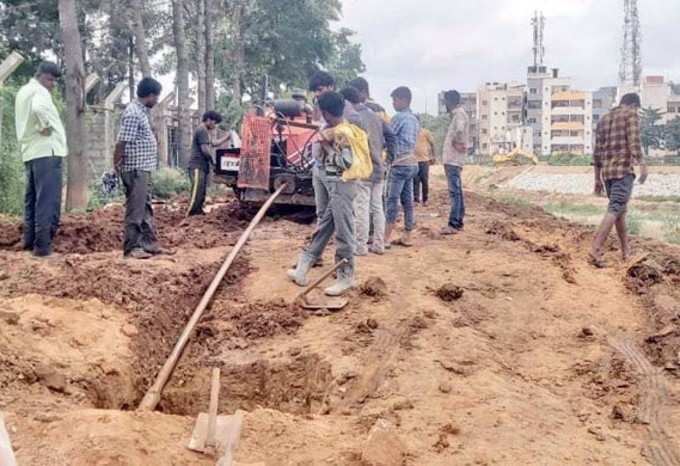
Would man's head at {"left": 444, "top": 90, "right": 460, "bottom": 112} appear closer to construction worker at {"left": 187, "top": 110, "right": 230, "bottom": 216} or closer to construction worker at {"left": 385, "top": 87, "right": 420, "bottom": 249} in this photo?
construction worker at {"left": 385, "top": 87, "right": 420, "bottom": 249}

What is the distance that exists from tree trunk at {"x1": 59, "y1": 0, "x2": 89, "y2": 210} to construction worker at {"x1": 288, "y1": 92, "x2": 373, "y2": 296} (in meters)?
5.50

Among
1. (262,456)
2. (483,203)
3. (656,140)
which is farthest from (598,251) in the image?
(656,140)

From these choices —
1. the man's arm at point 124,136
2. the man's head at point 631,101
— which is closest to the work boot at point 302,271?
the man's arm at point 124,136

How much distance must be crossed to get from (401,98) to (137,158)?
303 centimetres

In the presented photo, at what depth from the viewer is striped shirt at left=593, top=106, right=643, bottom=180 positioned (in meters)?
8.28

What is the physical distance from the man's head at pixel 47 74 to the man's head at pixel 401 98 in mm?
3558

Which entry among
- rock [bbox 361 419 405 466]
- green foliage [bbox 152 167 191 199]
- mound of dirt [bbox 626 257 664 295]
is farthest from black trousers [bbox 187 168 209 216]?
rock [bbox 361 419 405 466]

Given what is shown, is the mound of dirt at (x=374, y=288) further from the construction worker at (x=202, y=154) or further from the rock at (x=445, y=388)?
the construction worker at (x=202, y=154)

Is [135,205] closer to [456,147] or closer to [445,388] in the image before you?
[456,147]

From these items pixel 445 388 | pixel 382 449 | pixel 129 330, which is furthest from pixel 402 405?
pixel 129 330

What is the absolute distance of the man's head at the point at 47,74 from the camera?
7938 millimetres

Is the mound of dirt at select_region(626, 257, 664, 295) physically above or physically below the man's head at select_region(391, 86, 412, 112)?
below

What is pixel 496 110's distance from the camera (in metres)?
83.1

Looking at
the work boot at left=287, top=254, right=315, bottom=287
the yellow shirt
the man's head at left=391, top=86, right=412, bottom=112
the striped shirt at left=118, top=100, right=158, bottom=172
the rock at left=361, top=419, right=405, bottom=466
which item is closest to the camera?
the rock at left=361, top=419, right=405, bottom=466
